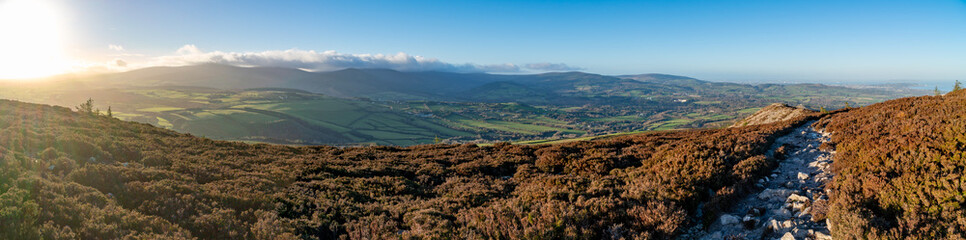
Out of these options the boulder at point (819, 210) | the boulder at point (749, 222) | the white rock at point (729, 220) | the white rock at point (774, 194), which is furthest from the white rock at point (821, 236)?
the white rock at point (774, 194)

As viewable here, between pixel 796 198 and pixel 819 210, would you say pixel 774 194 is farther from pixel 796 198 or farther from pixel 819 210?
pixel 819 210

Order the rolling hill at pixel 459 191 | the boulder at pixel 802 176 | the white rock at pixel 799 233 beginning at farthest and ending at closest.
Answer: the boulder at pixel 802 176 < the rolling hill at pixel 459 191 < the white rock at pixel 799 233

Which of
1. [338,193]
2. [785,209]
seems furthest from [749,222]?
[338,193]

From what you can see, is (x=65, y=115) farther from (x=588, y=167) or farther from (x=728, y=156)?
(x=728, y=156)

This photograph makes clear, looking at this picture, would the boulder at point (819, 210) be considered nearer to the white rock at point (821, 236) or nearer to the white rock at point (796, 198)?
the white rock at point (796, 198)

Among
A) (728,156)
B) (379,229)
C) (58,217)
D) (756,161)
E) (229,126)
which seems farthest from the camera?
(229,126)

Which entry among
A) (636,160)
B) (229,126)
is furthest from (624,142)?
(229,126)
